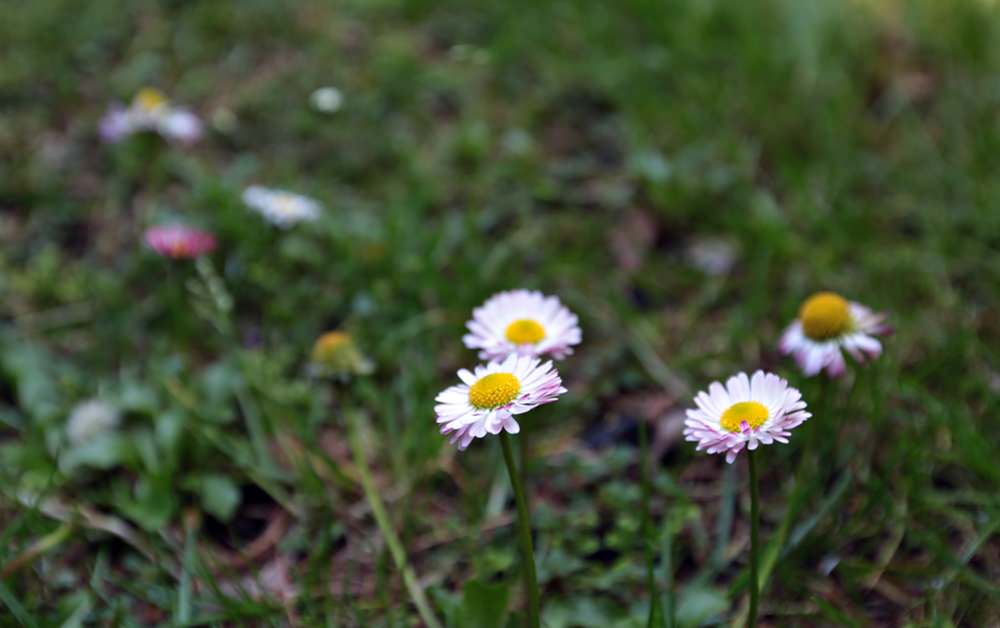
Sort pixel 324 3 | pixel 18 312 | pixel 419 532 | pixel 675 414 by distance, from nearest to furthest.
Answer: pixel 419 532
pixel 675 414
pixel 18 312
pixel 324 3

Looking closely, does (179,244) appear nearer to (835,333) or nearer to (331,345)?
(331,345)

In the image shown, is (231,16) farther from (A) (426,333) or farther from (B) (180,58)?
(A) (426,333)

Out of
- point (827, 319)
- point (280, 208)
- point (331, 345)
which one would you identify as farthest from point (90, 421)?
point (827, 319)

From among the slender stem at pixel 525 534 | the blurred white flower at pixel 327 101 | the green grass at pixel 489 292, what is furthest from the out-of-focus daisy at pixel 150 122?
the slender stem at pixel 525 534

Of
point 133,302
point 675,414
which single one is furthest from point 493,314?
point 133,302

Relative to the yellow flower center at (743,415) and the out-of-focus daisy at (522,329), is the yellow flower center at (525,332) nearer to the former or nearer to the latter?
the out-of-focus daisy at (522,329)

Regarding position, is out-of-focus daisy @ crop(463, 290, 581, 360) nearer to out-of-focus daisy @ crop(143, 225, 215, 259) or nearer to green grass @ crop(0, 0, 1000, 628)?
green grass @ crop(0, 0, 1000, 628)
